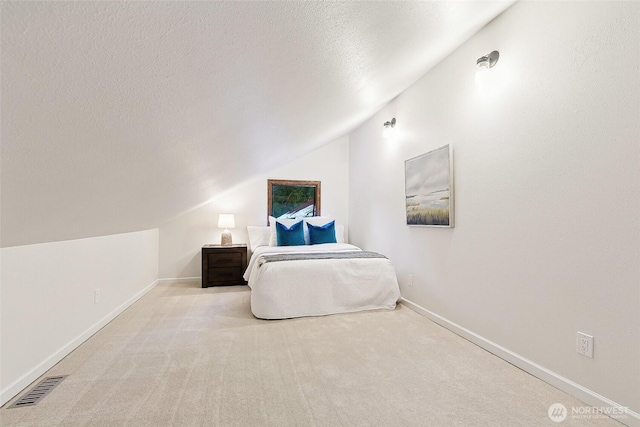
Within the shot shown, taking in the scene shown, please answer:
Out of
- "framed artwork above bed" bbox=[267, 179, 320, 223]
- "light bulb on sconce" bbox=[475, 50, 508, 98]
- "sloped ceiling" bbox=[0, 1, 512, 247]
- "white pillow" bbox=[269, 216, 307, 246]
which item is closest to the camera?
"sloped ceiling" bbox=[0, 1, 512, 247]

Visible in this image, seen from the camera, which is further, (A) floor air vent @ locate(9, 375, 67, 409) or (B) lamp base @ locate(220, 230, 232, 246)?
(B) lamp base @ locate(220, 230, 232, 246)

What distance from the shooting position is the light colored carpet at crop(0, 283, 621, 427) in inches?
57.6

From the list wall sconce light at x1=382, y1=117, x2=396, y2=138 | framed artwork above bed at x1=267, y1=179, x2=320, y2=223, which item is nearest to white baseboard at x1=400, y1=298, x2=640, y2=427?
wall sconce light at x1=382, y1=117, x2=396, y2=138

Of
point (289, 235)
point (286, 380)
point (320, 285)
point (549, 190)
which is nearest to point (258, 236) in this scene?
point (289, 235)

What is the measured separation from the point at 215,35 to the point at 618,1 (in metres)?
1.95

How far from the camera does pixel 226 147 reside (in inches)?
72.3

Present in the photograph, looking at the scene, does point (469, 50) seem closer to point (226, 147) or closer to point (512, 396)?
point (226, 147)

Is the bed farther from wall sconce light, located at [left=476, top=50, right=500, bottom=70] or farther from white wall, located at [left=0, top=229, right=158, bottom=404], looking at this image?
wall sconce light, located at [left=476, top=50, right=500, bottom=70]

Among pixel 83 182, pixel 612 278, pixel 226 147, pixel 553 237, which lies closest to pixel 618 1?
pixel 553 237

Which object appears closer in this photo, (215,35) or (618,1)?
(215,35)

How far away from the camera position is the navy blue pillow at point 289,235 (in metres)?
4.43

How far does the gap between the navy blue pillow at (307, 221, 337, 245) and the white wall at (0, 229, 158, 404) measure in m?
2.43

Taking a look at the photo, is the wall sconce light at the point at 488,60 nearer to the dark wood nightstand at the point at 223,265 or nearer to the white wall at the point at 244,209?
the white wall at the point at 244,209

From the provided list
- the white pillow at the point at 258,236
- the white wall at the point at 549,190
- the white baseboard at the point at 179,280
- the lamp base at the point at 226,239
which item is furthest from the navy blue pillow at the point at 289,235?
the white wall at the point at 549,190
